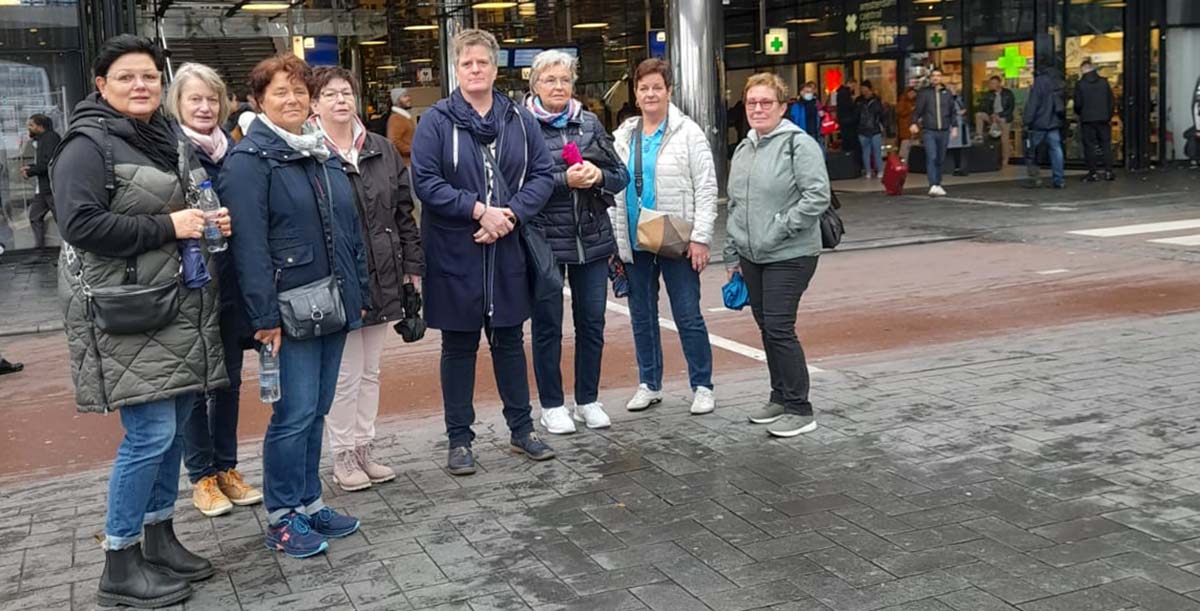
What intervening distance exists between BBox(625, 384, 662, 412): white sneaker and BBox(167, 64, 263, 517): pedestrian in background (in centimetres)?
231

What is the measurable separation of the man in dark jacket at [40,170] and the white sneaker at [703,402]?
39.4ft

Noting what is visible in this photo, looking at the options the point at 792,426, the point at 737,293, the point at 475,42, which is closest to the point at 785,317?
the point at 737,293

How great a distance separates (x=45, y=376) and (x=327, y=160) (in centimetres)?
534

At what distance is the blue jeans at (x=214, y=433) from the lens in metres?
5.71

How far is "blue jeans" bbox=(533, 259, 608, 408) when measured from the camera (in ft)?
22.0

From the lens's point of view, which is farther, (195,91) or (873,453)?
(873,453)

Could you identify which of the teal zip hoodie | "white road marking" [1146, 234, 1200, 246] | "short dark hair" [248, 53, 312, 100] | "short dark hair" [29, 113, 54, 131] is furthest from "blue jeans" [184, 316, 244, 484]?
"short dark hair" [29, 113, 54, 131]

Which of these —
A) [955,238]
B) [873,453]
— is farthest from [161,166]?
[955,238]

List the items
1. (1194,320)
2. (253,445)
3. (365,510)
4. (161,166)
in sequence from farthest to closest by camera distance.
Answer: (1194,320)
(253,445)
(365,510)
(161,166)

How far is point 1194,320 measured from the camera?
9406 millimetres

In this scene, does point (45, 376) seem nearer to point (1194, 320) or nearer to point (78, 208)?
point (78, 208)

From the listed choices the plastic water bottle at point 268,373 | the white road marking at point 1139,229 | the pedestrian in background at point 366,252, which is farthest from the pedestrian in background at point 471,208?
the white road marking at point 1139,229

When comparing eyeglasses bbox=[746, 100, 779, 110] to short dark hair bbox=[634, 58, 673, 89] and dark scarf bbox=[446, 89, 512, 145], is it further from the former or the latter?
dark scarf bbox=[446, 89, 512, 145]

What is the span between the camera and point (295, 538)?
5102mm
